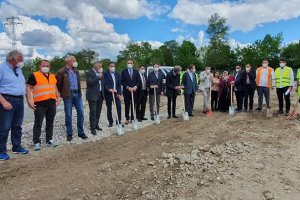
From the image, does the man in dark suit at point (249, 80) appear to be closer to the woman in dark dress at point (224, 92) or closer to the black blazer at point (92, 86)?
the woman in dark dress at point (224, 92)

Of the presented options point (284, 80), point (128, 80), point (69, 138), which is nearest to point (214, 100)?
point (284, 80)

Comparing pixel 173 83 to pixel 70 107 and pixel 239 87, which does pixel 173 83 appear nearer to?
pixel 239 87

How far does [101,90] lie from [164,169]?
416 centimetres

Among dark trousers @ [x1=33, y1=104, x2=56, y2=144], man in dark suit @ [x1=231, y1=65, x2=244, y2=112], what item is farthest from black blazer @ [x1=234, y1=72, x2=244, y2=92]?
dark trousers @ [x1=33, y1=104, x2=56, y2=144]

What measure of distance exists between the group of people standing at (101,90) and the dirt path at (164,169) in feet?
2.58

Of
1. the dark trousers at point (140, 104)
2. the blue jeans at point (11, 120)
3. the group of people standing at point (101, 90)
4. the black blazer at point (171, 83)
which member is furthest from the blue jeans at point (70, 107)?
the black blazer at point (171, 83)

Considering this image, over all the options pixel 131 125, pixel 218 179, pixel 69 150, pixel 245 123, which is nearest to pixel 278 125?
pixel 245 123

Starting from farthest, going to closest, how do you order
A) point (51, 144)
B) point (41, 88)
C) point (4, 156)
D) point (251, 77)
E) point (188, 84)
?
point (251, 77)
point (188, 84)
point (51, 144)
point (41, 88)
point (4, 156)

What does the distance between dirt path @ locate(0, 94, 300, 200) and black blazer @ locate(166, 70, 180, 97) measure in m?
3.20

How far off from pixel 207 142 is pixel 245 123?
9.41 ft

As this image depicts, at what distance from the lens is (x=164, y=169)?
18.0ft

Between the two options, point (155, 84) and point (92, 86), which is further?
point (155, 84)

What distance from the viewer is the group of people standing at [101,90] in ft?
21.5

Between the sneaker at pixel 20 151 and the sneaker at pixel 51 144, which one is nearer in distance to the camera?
the sneaker at pixel 20 151
